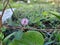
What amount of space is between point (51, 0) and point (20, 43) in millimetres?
5870

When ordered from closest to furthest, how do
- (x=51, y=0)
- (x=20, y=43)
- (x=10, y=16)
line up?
1. (x=20, y=43)
2. (x=10, y=16)
3. (x=51, y=0)

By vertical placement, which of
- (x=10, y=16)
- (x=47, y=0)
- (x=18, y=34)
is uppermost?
(x=18, y=34)

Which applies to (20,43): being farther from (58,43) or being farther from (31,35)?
(58,43)

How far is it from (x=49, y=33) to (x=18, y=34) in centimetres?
32

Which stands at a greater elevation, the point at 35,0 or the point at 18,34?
the point at 18,34

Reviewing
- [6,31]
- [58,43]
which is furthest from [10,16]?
[58,43]

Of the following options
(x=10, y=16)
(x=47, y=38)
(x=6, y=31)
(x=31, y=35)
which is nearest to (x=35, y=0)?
(x=10, y=16)

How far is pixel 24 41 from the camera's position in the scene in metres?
0.95

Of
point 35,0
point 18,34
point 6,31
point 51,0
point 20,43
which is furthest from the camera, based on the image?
point 51,0

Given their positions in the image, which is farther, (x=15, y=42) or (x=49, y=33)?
(x=49, y=33)

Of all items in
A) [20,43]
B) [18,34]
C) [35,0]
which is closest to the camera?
[20,43]

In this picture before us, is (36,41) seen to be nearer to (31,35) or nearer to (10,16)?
(31,35)

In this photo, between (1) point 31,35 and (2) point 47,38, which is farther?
(2) point 47,38

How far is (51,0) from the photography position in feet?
22.1
